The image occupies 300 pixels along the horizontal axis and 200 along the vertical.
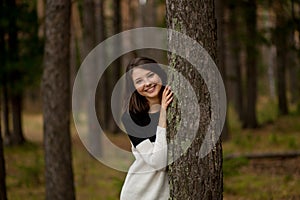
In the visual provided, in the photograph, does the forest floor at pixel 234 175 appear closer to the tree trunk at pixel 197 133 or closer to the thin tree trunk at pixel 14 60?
the thin tree trunk at pixel 14 60

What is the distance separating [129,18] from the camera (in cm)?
2834

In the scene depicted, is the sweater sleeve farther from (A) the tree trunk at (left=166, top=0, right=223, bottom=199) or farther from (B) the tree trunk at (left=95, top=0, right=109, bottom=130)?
(B) the tree trunk at (left=95, top=0, right=109, bottom=130)

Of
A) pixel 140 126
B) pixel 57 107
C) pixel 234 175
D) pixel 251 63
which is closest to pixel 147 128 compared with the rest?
pixel 140 126

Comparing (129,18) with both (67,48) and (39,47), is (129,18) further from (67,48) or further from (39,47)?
(67,48)

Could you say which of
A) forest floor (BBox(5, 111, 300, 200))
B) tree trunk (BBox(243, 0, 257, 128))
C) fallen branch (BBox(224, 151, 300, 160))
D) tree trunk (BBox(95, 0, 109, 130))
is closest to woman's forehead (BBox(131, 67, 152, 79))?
forest floor (BBox(5, 111, 300, 200))

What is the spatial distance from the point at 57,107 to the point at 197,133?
174 inches

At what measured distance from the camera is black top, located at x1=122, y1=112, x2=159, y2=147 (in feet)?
13.1

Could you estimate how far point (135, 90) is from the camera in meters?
4.21

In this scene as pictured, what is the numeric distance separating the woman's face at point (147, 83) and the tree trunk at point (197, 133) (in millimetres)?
229

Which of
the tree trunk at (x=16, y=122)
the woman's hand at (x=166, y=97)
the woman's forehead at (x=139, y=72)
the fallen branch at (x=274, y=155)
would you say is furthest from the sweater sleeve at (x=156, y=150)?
the tree trunk at (x=16, y=122)

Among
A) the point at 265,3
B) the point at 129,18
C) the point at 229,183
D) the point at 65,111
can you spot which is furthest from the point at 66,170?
the point at 129,18

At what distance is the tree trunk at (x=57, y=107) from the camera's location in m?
7.86

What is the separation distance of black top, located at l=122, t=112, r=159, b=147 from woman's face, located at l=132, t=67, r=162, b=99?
0.17m

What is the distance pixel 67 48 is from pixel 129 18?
2064 centimetres
